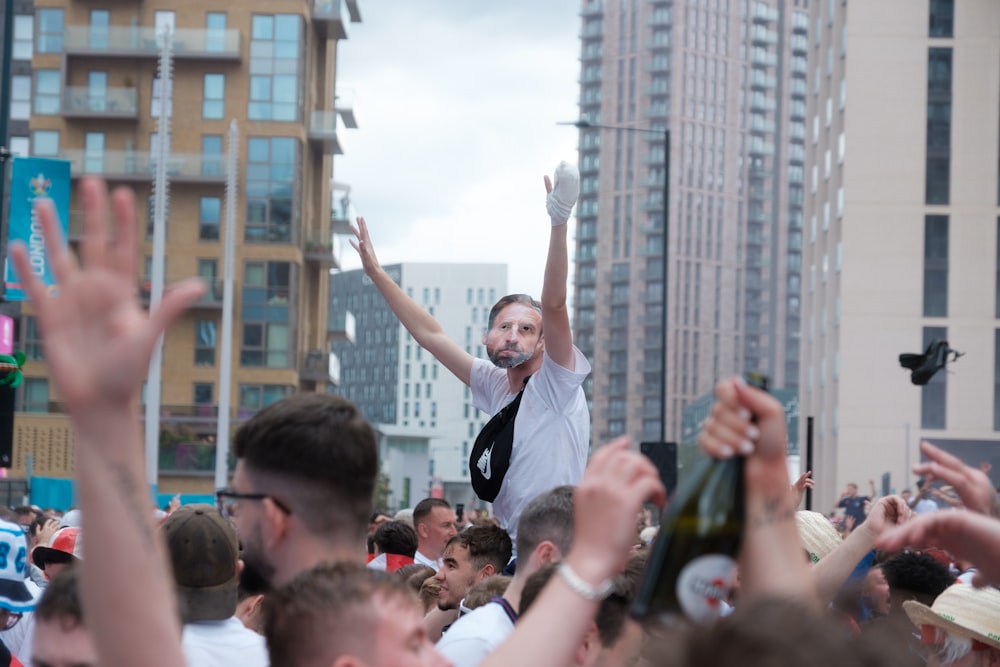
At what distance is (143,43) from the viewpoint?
194ft

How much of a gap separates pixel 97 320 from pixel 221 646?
6.92ft

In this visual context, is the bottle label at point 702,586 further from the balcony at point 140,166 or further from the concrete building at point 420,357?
the concrete building at point 420,357

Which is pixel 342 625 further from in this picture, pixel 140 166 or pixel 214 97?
pixel 214 97

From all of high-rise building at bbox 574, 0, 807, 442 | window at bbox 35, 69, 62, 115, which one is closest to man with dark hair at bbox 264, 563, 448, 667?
window at bbox 35, 69, 62, 115

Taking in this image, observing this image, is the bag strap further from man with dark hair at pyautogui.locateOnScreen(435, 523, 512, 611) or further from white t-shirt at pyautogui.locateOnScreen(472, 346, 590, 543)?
man with dark hair at pyautogui.locateOnScreen(435, 523, 512, 611)

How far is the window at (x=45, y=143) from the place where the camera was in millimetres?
59969

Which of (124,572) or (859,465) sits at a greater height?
(124,572)

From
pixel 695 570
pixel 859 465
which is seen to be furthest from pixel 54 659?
pixel 859 465

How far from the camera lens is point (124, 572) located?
2.50m

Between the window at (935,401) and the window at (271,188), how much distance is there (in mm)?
26078

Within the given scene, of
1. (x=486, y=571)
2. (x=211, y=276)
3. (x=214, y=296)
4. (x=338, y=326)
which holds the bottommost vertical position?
(x=486, y=571)

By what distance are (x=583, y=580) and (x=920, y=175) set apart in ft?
216

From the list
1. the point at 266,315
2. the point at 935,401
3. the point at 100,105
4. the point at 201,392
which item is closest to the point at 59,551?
the point at 201,392

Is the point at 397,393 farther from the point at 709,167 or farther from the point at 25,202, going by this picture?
the point at 25,202
